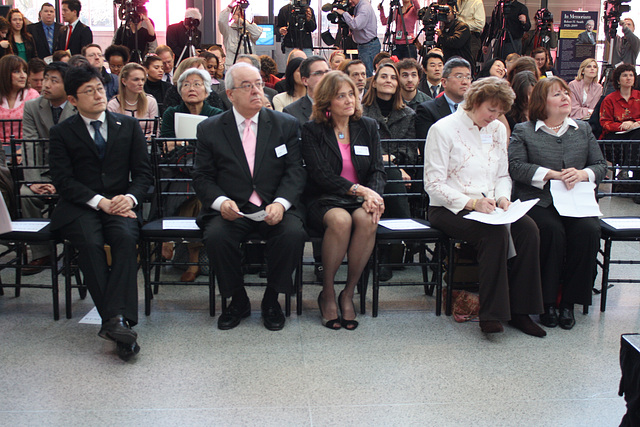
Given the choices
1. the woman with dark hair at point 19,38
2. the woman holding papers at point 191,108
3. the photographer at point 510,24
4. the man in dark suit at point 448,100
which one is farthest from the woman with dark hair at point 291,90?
the photographer at point 510,24

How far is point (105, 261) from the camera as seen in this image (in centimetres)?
291

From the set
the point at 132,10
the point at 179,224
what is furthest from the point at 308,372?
the point at 132,10

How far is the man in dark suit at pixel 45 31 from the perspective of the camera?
7.11 metres

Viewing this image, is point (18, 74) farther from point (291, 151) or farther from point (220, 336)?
point (220, 336)

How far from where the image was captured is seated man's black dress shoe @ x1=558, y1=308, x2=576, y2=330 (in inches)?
122

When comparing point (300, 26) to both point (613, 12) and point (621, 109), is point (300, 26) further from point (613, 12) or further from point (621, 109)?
point (613, 12)

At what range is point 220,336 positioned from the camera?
296 centimetres

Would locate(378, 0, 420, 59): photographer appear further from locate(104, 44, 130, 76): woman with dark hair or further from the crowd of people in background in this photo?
the crowd of people in background

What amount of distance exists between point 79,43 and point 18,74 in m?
2.79

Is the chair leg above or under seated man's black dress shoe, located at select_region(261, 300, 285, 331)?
above

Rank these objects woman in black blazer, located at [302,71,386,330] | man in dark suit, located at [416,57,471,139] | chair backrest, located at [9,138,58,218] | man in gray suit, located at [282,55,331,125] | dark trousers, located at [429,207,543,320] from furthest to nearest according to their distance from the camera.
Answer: man in gray suit, located at [282,55,331,125]
man in dark suit, located at [416,57,471,139]
chair backrest, located at [9,138,58,218]
woman in black blazer, located at [302,71,386,330]
dark trousers, located at [429,207,543,320]

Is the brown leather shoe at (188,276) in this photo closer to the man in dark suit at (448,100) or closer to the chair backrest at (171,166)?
the chair backrest at (171,166)

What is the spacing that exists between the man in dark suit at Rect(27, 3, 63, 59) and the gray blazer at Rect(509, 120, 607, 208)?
572cm

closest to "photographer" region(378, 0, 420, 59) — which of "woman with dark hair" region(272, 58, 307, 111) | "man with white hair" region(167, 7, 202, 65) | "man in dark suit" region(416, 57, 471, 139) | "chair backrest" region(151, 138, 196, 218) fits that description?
"man with white hair" region(167, 7, 202, 65)
